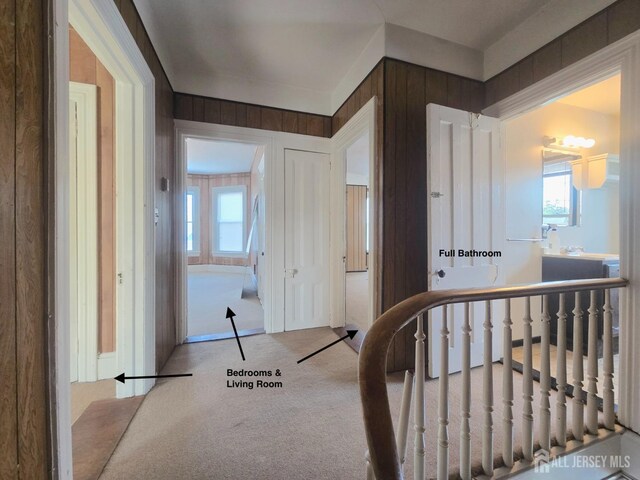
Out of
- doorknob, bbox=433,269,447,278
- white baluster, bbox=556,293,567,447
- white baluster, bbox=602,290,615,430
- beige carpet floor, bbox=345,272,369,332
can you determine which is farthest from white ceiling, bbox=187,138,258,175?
white baluster, bbox=602,290,615,430

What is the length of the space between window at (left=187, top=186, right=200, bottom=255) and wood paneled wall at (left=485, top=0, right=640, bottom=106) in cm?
702

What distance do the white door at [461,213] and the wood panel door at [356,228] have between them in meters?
4.80

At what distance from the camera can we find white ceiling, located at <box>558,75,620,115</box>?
2.49 meters

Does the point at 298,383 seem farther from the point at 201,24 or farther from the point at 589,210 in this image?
the point at 589,210

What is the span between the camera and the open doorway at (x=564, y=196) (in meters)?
2.59

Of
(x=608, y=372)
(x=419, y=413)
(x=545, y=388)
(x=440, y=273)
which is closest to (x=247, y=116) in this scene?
(x=440, y=273)

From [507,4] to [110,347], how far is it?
3.79 meters

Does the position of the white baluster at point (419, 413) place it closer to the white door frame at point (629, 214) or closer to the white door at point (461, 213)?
the white door at point (461, 213)

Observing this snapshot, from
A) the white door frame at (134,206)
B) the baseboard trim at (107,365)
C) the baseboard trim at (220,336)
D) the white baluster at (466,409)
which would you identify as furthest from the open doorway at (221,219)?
the white baluster at (466,409)

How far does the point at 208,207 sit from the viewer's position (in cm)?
743

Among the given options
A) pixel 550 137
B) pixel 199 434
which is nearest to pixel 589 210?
pixel 550 137

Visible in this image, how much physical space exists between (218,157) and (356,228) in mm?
3750

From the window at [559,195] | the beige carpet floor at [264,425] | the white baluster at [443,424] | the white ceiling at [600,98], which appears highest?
the white ceiling at [600,98]

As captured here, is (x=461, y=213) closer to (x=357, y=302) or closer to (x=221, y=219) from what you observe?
(x=357, y=302)
